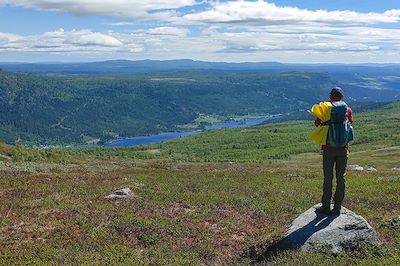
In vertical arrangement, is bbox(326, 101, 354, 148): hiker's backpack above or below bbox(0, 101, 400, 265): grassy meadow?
above

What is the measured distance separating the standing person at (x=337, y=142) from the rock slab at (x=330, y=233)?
2.30ft

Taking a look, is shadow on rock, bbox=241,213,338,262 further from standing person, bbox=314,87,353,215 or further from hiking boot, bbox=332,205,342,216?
standing person, bbox=314,87,353,215

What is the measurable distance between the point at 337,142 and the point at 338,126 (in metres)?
0.61

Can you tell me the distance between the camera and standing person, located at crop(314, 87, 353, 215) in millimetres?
16438

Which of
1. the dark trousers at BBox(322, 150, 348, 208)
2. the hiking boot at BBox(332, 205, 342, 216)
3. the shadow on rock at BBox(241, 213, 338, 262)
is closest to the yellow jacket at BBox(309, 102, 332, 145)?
the dark trousers at BBox(322, 150, 348, 208)

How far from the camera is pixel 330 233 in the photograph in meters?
16.2

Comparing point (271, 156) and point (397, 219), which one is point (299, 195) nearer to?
Result: point (397, 219)

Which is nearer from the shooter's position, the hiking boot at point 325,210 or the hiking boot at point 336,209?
the hiking boot at point 336,209

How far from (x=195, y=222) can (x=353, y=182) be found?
1610cm

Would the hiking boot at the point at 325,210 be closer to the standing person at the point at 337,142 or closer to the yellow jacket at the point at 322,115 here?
the standing person at the point at 337,142

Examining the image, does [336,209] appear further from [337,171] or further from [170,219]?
[170,219]

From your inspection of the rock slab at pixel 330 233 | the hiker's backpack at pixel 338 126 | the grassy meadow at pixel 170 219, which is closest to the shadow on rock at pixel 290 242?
the rock slab at pixel 330 233

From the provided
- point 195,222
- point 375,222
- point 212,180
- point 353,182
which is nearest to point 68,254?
point 195,222

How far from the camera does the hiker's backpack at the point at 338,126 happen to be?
1638cm
